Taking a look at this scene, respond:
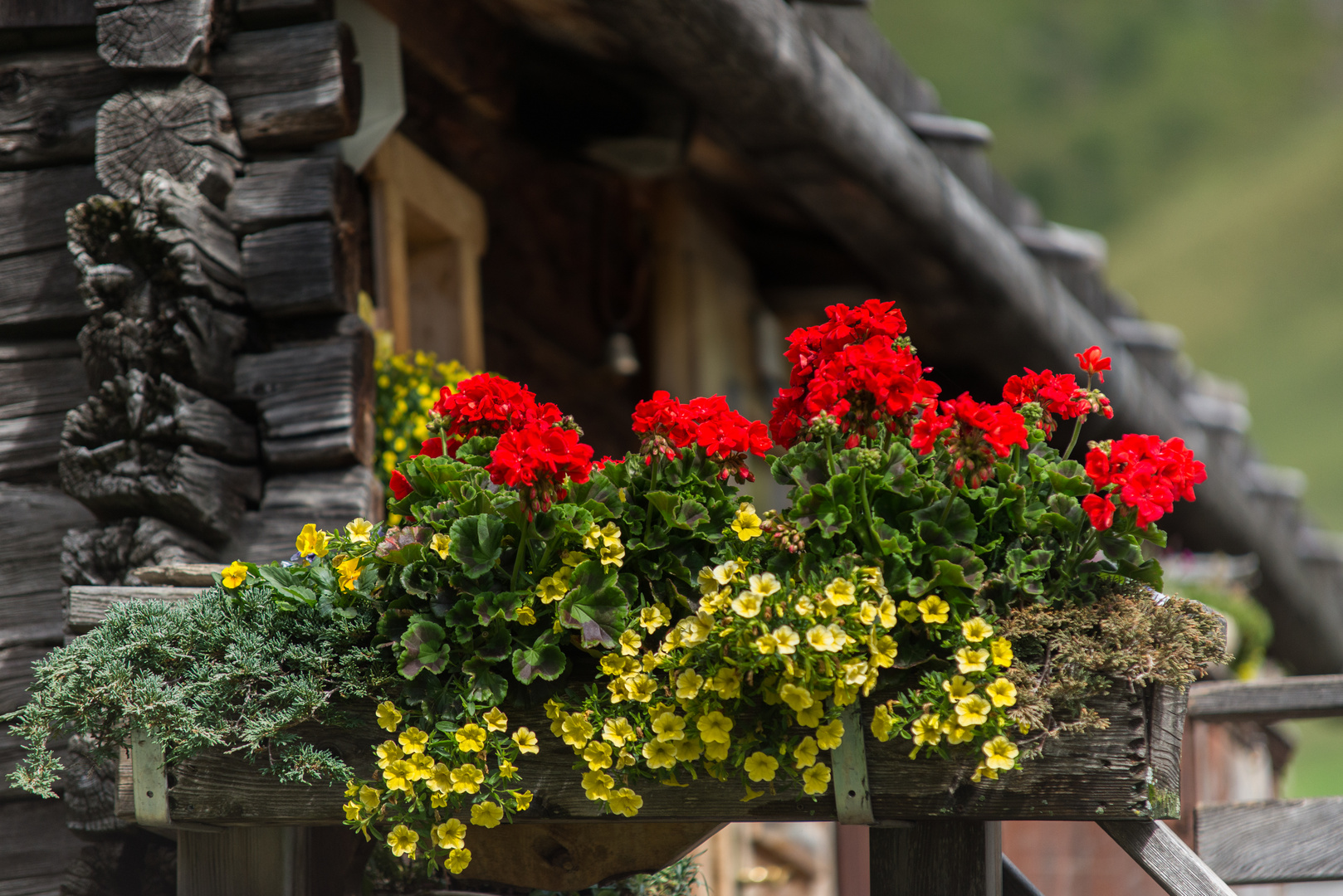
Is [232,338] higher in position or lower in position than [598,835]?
higher

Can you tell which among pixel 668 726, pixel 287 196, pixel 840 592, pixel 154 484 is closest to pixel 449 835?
pixel 668 726

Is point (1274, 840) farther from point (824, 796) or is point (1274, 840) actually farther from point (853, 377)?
point (853, 377)

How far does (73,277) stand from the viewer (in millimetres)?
2691

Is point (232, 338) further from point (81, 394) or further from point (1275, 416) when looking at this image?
point (1275, 416)

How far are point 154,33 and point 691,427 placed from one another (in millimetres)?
1691

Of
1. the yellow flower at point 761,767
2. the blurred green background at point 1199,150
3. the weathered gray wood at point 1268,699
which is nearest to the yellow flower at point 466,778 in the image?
the yellow flower at point 761,767

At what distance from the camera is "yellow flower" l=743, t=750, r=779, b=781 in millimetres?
1603

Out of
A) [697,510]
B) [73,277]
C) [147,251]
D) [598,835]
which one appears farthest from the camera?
[73,277]

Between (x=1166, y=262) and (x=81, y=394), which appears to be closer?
(x=81, y=394)

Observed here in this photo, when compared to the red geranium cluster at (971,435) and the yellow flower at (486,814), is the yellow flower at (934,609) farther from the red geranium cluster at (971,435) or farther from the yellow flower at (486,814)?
the yellow flower at (486,814)

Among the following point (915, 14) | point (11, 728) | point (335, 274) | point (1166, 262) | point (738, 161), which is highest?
point (915, 14)

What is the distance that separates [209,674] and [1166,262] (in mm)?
53548

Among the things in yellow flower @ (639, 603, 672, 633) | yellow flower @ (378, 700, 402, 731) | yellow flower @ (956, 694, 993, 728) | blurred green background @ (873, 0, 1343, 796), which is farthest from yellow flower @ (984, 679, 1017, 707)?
blurred green background @ (873, 0, 1343, 796)

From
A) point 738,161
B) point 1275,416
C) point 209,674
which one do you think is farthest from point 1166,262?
point 209,674
